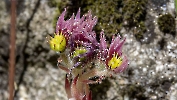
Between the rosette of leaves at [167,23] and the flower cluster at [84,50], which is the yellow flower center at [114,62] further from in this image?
the rosette of leaves at [167,23]

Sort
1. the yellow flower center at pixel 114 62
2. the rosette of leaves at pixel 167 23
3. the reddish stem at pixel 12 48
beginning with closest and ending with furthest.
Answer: the yellow flower center at pixel 114 62 < the rosette of leaves at pixel 167 23 < the reddish stem at pixel 12 48

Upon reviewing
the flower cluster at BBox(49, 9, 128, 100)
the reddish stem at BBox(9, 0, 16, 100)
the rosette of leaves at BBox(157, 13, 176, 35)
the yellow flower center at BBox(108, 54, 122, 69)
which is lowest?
the yellow flower center at BBox(108, 54, 122, 69)

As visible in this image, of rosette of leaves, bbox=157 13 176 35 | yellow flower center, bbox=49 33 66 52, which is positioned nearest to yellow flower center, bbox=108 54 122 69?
yellow flower center, bbox=49 33 66 52

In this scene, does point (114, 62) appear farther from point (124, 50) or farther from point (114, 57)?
point (124, 50)

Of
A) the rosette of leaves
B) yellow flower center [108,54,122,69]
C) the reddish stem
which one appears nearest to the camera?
yellow flower center [108,54,122,69]

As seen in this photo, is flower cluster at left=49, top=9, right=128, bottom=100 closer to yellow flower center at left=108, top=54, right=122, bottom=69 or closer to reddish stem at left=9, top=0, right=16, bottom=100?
yellow flower center at left=108, top=54, right=122, bottom=69

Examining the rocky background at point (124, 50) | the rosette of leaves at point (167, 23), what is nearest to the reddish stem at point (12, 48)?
the rocky background at point (124, 50)

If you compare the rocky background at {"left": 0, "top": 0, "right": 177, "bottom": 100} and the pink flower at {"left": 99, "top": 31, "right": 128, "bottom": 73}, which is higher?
the rocky background at {"left": 0, "top": 0, "right": 177, "bottom": 100}

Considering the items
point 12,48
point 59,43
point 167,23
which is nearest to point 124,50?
point 167,23

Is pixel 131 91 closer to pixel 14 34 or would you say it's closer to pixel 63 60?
pixel 63 60
